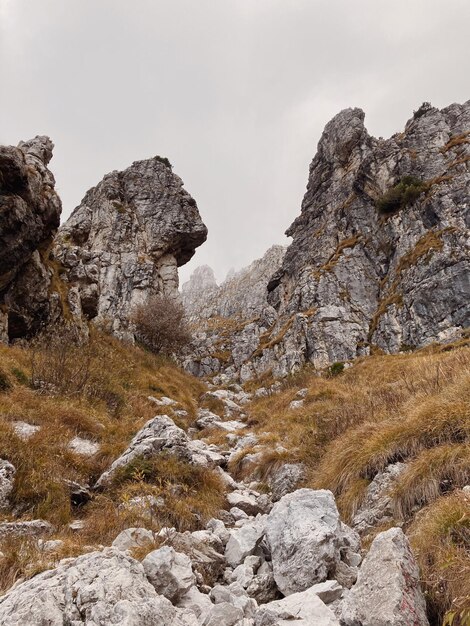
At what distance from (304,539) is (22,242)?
15.3m

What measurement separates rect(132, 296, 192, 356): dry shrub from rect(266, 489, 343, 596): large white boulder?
22916 mm

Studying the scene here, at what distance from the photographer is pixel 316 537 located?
3848mm

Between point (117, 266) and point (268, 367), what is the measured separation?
2150 cm

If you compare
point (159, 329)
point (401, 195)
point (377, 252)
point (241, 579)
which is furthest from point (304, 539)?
point (401, 195)

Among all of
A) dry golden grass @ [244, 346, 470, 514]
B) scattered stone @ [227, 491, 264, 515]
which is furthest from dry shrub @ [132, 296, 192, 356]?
scattered stone @ [227, 491, 264, 515]

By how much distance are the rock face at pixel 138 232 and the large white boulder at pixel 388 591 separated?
3681 cm

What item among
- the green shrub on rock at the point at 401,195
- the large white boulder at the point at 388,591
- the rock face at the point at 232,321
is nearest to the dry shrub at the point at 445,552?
the large white boulder at the point at 388,591

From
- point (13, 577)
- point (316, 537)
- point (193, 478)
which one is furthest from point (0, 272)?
point (316, 537)

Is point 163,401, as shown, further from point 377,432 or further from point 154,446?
point 377,432

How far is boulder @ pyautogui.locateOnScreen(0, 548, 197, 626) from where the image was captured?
2.35m

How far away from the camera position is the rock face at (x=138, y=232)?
41.6 m

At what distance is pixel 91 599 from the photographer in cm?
250

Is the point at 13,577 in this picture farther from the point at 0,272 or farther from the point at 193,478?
the point at 0,272

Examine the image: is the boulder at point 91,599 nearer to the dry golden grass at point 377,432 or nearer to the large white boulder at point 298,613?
the large white boulder at point 298,613
